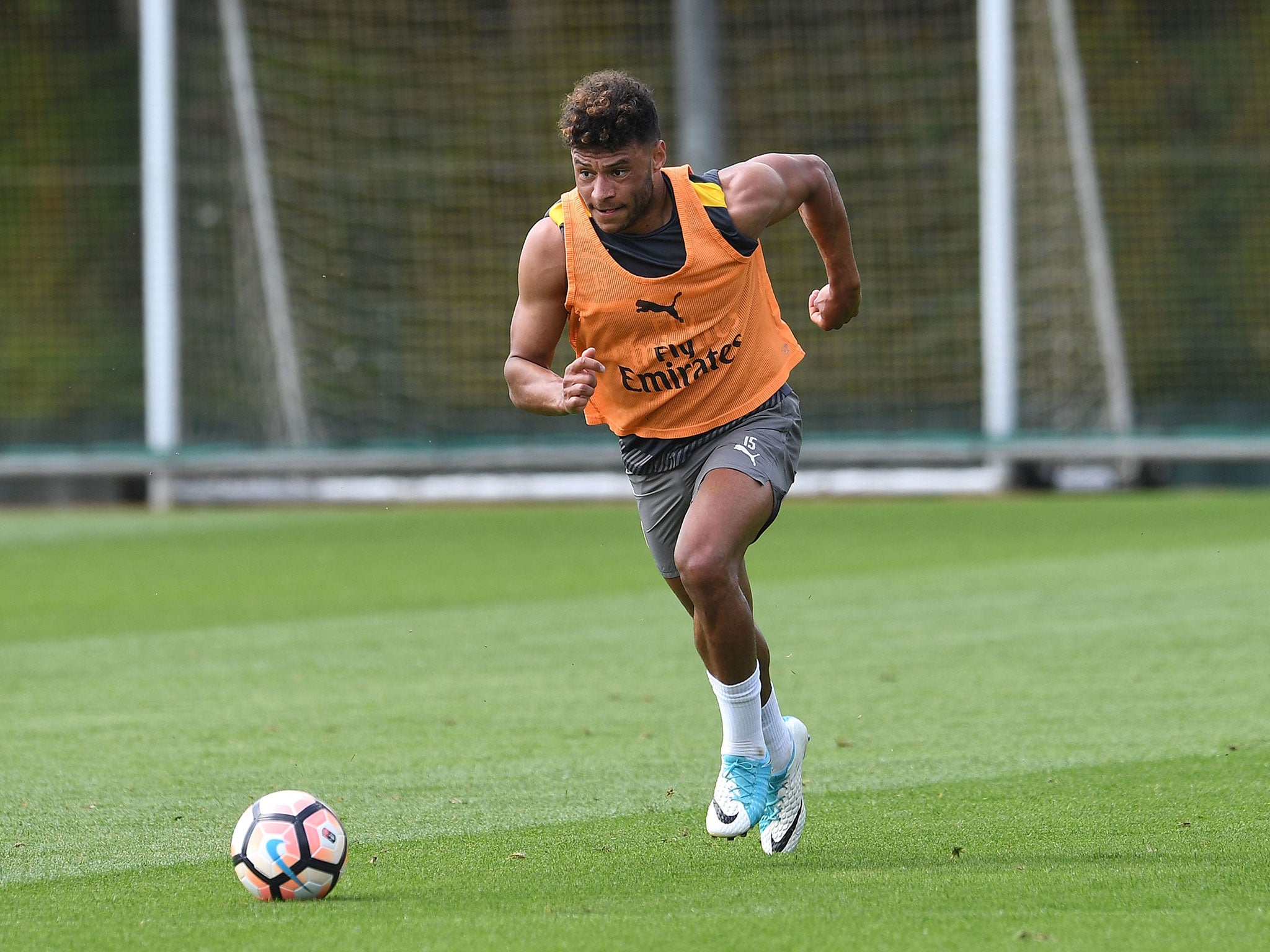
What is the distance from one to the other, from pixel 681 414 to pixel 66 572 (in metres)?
9.86

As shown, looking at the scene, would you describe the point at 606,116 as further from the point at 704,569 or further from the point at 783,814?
the point at 783,814

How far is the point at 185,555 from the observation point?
51.3 feet

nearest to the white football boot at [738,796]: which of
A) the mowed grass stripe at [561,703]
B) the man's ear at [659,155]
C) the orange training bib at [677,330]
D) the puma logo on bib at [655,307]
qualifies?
the mowed grass stripe at [561,703]

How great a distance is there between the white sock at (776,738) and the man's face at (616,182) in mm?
→ 1449

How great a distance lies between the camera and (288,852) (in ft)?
15.4

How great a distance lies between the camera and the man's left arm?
5605 millimetres

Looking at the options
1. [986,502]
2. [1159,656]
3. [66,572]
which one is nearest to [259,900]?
[1159,656]

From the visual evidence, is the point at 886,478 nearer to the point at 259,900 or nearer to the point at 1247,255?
the point at 1247,255

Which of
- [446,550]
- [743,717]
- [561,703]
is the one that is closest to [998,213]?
[446,550]

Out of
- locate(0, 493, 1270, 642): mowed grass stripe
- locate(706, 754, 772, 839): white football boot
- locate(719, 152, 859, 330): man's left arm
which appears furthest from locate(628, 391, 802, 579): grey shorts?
locate(0, 493, 1270, 642): mowed grass stripe

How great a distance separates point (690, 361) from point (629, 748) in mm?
1989

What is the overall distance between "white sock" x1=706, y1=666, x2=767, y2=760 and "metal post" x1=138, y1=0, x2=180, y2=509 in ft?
53.5

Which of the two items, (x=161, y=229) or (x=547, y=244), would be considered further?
(x=161, y=229)

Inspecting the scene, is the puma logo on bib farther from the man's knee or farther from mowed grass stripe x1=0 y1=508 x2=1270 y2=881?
mowed grass stripe x1=0 y1=508 x2=1270 y2=881
